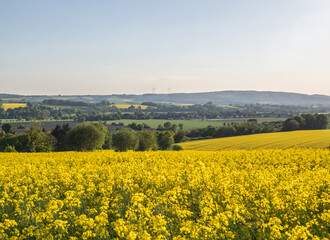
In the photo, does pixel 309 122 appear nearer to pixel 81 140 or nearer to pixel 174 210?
pixel 81 140

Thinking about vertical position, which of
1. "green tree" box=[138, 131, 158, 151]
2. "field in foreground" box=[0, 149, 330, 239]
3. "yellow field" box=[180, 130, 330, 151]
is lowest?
"green tree" box=[138, 131, 158, 151]

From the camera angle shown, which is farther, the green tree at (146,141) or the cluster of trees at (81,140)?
the green tree at (146,141)

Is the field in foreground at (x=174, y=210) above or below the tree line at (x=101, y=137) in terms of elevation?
above

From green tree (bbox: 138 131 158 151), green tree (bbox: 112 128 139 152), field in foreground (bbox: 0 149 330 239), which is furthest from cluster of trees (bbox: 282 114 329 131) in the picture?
field in foreground (bbox: 0 149 330 239)

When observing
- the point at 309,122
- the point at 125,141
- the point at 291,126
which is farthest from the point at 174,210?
the point at 309,122

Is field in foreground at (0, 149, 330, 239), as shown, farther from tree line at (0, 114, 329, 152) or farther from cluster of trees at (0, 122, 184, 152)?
cluster of trees at (0, 122, 184, 152)

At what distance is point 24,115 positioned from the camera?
18388 cm

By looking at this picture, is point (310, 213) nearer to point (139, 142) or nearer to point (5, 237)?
point (5, 237)

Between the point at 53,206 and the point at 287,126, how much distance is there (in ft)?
301

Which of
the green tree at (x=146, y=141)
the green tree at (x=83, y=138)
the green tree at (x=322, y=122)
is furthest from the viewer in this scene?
the green tree at (x=322, y=122)

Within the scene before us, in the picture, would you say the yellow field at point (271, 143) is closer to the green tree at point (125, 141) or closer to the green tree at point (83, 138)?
the green tree at point (125, 141)

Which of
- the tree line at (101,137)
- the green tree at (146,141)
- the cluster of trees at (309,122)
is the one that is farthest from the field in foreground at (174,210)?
the cluster of trees at (309,122)

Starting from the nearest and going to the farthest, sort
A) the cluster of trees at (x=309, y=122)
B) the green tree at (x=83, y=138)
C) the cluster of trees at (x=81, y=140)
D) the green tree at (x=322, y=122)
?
1. the green tree at (x=83, y=138)
2. the cluster of trees at (x=81, y=140)
3. the cluster of trees at (x=309, y=122)
4. the green tree at (x=322, y=122)

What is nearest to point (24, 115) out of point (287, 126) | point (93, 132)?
point (93, 132)
